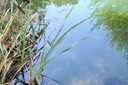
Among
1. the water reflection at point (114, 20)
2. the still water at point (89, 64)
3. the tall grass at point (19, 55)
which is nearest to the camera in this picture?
the tall grass at point (19, 55)

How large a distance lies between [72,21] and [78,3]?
907mm

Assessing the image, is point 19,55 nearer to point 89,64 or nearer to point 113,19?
point 89,64

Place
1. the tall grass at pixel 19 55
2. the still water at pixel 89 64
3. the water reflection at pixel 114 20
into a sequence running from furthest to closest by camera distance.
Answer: the water reflection at pixel 114 20, the still water at pixel 89 64, the tall grass at pixel 19 55

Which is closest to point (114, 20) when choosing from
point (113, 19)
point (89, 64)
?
point (113, 19)

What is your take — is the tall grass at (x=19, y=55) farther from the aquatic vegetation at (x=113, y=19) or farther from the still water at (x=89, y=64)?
the aquatic vegetation at (x=113, y=19)

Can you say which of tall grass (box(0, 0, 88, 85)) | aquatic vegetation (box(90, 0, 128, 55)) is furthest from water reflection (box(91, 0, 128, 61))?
tall grass (box(0, 0, 88, 85))

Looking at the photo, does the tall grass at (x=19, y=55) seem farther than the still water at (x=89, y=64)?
No

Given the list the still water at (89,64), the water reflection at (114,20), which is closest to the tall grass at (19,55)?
the still water at (89,64)

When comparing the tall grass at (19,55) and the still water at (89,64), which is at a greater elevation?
the tall grass at (19,55)

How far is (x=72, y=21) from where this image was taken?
3322 millimetres

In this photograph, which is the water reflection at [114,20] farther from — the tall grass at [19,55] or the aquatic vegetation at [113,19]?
the tall grass at [19,55]

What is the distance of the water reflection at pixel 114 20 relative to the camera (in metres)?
2.84

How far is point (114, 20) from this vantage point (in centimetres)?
345

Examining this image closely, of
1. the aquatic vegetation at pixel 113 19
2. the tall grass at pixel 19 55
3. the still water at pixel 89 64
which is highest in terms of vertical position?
the tall grass at pixel 19 55
